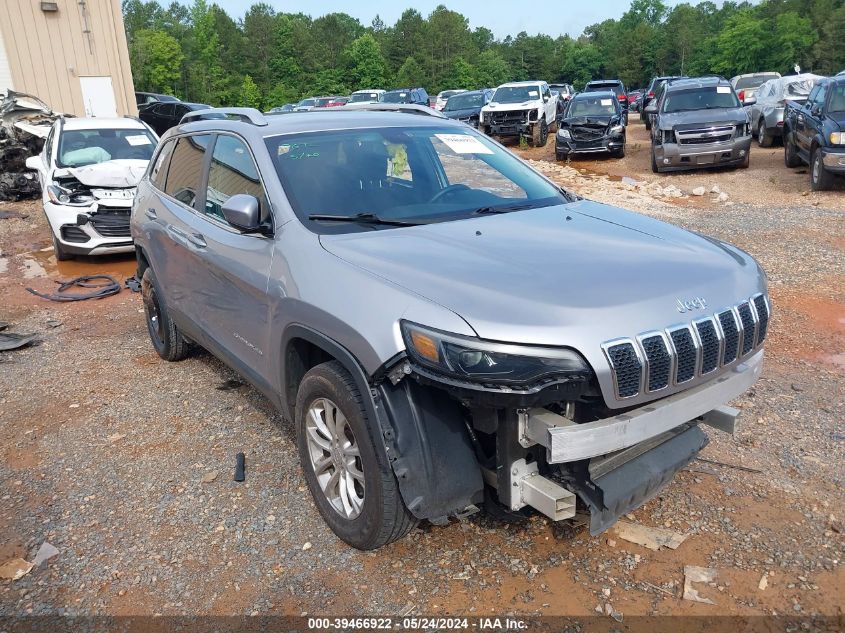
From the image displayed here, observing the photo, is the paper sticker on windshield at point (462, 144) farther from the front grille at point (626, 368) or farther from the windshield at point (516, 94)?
the windshield at point (516, 94)

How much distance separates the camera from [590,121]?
1716cm

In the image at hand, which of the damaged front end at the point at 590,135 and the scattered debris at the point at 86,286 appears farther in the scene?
the damaged front end at the point at 590,135

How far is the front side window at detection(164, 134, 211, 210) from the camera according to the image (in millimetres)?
4387

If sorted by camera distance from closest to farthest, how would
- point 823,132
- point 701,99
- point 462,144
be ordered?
point 462,144
point 823,132
point 701,99

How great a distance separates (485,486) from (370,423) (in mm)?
556

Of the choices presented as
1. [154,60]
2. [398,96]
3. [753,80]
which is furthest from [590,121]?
[154,60]

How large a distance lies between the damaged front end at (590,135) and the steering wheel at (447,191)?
14.2m

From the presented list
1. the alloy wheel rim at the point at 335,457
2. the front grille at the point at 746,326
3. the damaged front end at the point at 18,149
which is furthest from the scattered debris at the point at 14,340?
the damaged front end at the point at 18,149

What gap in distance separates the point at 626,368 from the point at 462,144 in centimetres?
225

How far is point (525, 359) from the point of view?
237cm

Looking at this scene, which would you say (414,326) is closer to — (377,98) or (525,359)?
(525,359)

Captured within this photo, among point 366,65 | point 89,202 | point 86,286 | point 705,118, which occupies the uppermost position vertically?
point 366,65

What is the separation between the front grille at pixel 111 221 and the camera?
909cm

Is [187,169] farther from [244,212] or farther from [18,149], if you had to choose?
[18,149]
